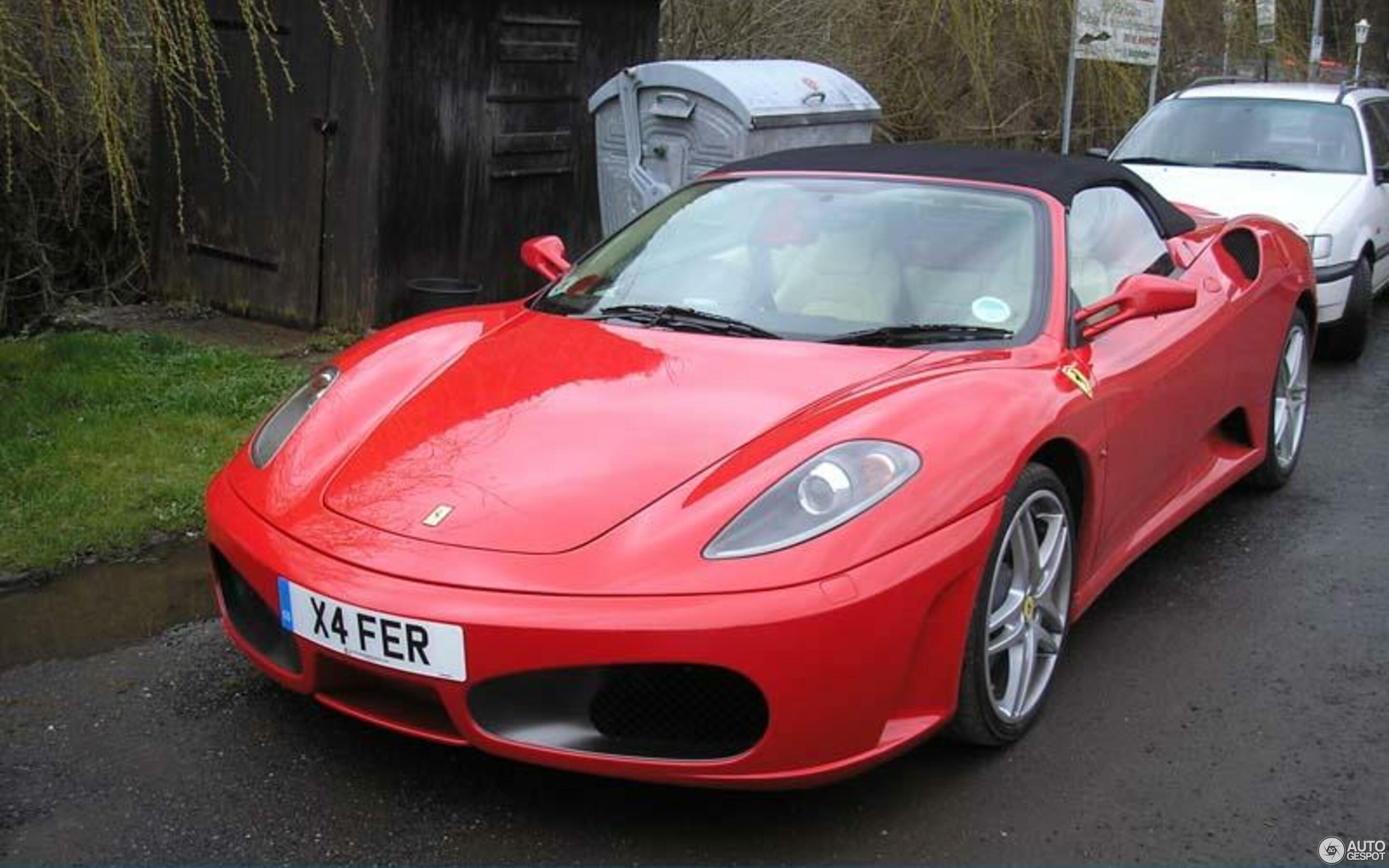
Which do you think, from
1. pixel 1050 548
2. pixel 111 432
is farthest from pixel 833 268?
pixel 111 432

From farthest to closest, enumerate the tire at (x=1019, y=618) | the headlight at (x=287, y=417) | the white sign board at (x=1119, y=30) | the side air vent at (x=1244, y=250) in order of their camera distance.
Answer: the white sign board at (x=1119, y=30) < the side air vent at (x=1244, y=250) < the headlight at (x=287, y=417) < the tire at (x=1019, y=618)

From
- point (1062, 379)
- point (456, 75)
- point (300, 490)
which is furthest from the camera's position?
point (456, 75)

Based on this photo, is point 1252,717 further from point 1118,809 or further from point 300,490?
point 300,490

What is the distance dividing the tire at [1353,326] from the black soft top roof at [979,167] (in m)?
3.51

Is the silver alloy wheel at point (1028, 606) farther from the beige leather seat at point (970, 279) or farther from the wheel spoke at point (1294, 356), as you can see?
the wheel spoke at point (1294, 356)

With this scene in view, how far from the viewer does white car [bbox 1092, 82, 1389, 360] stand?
306 inches

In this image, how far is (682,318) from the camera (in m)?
3.89

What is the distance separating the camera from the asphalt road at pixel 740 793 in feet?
9.70

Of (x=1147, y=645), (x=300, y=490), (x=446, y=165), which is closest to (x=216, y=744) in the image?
(x=300, y=490)

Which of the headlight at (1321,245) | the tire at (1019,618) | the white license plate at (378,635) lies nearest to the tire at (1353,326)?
the headlight at (1321,245)

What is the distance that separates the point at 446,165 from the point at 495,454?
4996mm

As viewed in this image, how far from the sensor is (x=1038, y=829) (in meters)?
3.04

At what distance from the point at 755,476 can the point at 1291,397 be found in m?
3.38

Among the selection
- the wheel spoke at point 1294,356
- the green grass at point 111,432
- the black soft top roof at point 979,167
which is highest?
the black soft top roof at point 979,167
